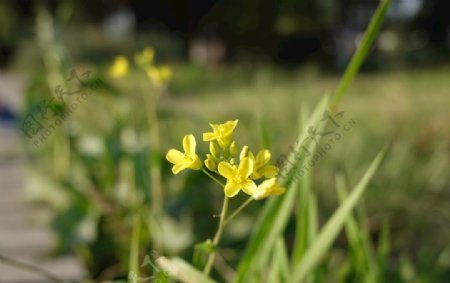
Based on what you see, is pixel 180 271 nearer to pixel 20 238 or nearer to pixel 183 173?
pixel 183 173

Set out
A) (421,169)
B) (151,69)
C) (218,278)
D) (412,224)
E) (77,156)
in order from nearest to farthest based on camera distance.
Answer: (151,69) → (218,278) → (77,156) → (412,224) → (421,169)

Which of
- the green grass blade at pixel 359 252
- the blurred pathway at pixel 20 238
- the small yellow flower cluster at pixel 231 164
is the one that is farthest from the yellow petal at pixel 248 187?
the blurred pathway at pixel 20 238

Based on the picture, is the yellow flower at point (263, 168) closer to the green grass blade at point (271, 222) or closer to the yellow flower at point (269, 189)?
the yellow flower at point (269, 189)

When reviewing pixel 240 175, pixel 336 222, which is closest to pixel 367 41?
pixel 336 222

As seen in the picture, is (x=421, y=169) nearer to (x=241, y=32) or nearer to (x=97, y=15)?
(x=241, y=32)

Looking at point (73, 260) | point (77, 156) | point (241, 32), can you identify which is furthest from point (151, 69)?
point (241, 32)

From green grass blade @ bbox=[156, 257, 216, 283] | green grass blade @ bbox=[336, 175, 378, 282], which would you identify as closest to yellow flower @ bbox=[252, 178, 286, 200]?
green grass blade @ bbox=[156, 257, 216, 283]

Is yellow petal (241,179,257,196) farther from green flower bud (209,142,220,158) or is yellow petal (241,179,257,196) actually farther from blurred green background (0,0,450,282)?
blurred green background (0,0,450,282)
